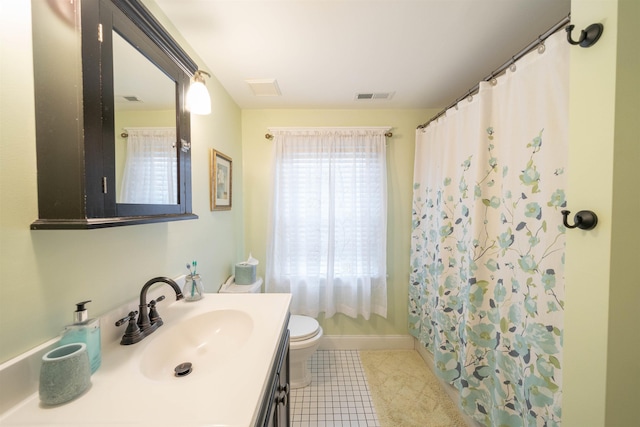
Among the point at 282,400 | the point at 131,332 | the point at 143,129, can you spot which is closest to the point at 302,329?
the point at 282,400

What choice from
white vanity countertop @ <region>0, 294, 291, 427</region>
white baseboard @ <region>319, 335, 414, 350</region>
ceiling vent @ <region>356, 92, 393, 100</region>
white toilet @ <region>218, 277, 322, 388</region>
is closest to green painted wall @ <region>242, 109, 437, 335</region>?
white baseboard @ <region>319, 335, 414, 350</region>

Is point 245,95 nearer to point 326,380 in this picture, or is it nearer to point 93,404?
point 93,404

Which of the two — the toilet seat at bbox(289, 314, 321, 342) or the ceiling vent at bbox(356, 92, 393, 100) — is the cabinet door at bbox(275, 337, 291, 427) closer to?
the toilet seat at bbox(289, 314, 321, 342)

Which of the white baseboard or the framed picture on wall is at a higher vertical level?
the framed picture on wall

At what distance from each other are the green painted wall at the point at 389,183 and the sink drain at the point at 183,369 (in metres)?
1.34

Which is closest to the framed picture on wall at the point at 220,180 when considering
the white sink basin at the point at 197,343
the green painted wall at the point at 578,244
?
the green painted wall at the point at 578,244

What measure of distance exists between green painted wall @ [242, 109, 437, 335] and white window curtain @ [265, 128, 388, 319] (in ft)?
0.42

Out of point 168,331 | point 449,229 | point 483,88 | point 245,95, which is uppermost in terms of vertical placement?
point 245,95

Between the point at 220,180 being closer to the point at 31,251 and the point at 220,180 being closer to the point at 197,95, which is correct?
the point at 197,95

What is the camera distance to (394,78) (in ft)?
5.24

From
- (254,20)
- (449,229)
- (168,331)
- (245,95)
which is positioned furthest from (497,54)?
(168,331)

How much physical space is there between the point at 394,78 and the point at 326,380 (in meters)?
2.32

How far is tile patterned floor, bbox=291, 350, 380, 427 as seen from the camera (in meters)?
1.43

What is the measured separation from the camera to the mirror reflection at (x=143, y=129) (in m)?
0.69
